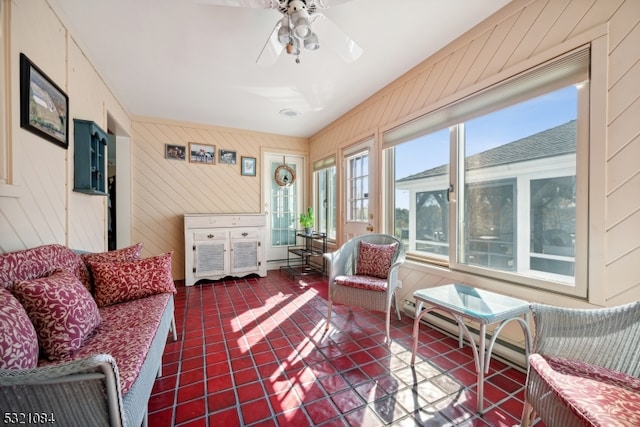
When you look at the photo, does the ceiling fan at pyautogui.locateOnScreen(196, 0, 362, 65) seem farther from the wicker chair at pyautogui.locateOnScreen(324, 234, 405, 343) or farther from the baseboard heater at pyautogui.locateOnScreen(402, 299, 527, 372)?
the baseboard heater at pyautogui.locateOnScreen(402, 299, 527, 372)

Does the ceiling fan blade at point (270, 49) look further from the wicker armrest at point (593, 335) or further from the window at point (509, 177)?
the wicker armrest at point (593, 335)

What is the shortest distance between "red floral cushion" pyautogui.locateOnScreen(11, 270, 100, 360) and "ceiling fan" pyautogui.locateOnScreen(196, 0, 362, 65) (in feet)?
5.31

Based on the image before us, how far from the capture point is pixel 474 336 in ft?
6.68

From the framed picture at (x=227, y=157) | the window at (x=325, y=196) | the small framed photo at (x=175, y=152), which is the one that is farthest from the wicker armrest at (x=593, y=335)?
the small framed photo at (x=175, y=152)

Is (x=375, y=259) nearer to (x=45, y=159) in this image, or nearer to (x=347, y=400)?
(x=347, y=400)

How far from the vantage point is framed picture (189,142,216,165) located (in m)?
4.16

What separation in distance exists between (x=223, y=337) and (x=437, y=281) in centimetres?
197

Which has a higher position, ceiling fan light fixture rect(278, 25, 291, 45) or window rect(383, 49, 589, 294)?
ceiling fan light fixture rect(278, 25, 291, 45)

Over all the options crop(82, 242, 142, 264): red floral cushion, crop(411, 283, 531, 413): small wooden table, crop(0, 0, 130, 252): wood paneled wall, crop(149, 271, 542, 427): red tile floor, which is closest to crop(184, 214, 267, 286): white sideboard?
crop(149, 271, 542, 427): red tile floor

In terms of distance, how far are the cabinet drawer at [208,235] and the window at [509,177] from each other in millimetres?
2771

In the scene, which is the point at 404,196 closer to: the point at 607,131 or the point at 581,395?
the point at 607,131

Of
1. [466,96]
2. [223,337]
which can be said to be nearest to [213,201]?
[223,337]

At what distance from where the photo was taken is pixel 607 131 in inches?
54.6

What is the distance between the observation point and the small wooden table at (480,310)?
139 centimetres
